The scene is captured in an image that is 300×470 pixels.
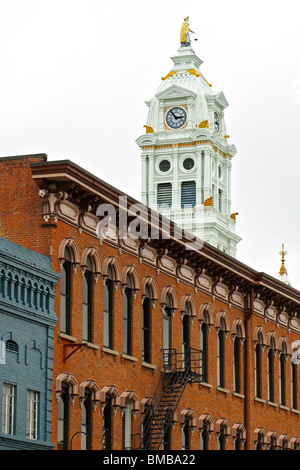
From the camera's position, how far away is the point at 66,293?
3734 cm

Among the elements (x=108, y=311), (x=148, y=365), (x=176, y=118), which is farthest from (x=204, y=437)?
(x=176, y=118)

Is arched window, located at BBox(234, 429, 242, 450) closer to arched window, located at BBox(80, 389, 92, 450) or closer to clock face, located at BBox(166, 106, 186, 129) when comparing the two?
arched window, located at BBox(80, 389, 92, 450)

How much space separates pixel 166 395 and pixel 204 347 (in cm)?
462

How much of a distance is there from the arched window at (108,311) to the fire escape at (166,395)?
3.17 m

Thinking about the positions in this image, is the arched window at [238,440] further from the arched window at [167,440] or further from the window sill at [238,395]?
the arched window at [167,440]

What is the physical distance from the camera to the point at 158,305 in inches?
1709

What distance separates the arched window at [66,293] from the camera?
3697cm

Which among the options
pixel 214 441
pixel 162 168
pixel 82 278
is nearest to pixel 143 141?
pixel 162 168

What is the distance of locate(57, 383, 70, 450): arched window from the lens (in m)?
36.3

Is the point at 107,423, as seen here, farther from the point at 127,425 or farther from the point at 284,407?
the point at 284,407

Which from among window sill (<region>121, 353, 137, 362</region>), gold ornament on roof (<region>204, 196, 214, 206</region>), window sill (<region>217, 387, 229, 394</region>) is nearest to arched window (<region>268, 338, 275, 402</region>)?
window sill (<region>217, 387, 229, 394</region>)

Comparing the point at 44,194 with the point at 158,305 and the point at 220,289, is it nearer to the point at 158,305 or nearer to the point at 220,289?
the point at 158,305

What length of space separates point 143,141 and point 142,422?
280 feet

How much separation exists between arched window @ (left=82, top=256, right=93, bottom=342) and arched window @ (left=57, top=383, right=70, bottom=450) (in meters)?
2.17
